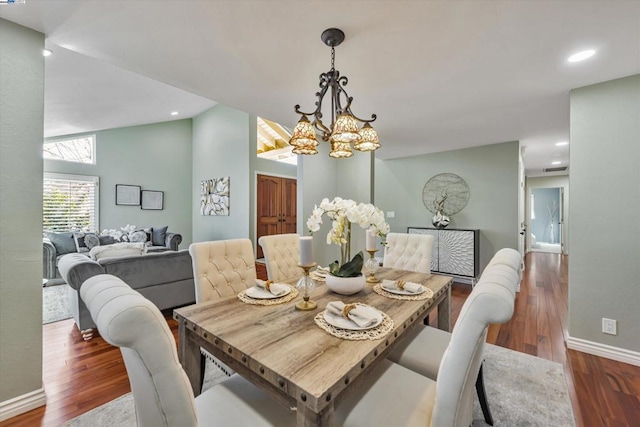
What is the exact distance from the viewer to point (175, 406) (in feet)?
2.54

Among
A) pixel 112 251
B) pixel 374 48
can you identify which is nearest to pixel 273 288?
pixel 374 48

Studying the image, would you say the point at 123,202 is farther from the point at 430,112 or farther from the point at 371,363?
the point at 371,363

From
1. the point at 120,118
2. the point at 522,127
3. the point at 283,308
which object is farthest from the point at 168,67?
the point at 120,118

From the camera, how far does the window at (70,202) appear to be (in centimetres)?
550

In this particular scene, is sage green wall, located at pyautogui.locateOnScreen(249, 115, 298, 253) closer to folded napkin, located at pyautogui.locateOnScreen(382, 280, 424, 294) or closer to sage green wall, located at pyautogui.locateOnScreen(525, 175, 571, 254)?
folded napkin, located at pyautogui.locateOnScreen(382, 280, 424, 294)

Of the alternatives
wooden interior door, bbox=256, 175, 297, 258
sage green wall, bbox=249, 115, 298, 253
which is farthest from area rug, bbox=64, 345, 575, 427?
wooden interior door, bbox=256, 175, 297, 258

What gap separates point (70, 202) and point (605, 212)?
838 cm

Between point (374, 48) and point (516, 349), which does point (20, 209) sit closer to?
point (374, 48)

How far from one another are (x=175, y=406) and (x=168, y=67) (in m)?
2.22

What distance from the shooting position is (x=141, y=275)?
2852 mm

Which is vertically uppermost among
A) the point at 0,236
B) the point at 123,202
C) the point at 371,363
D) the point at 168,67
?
the point at 168,67

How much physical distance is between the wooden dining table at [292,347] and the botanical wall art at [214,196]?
5243mm

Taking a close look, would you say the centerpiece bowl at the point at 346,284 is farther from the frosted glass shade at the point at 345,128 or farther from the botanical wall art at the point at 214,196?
the botanical wall art at the point at 214,196

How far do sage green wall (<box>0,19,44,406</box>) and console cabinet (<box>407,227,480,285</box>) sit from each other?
467 centimetres
